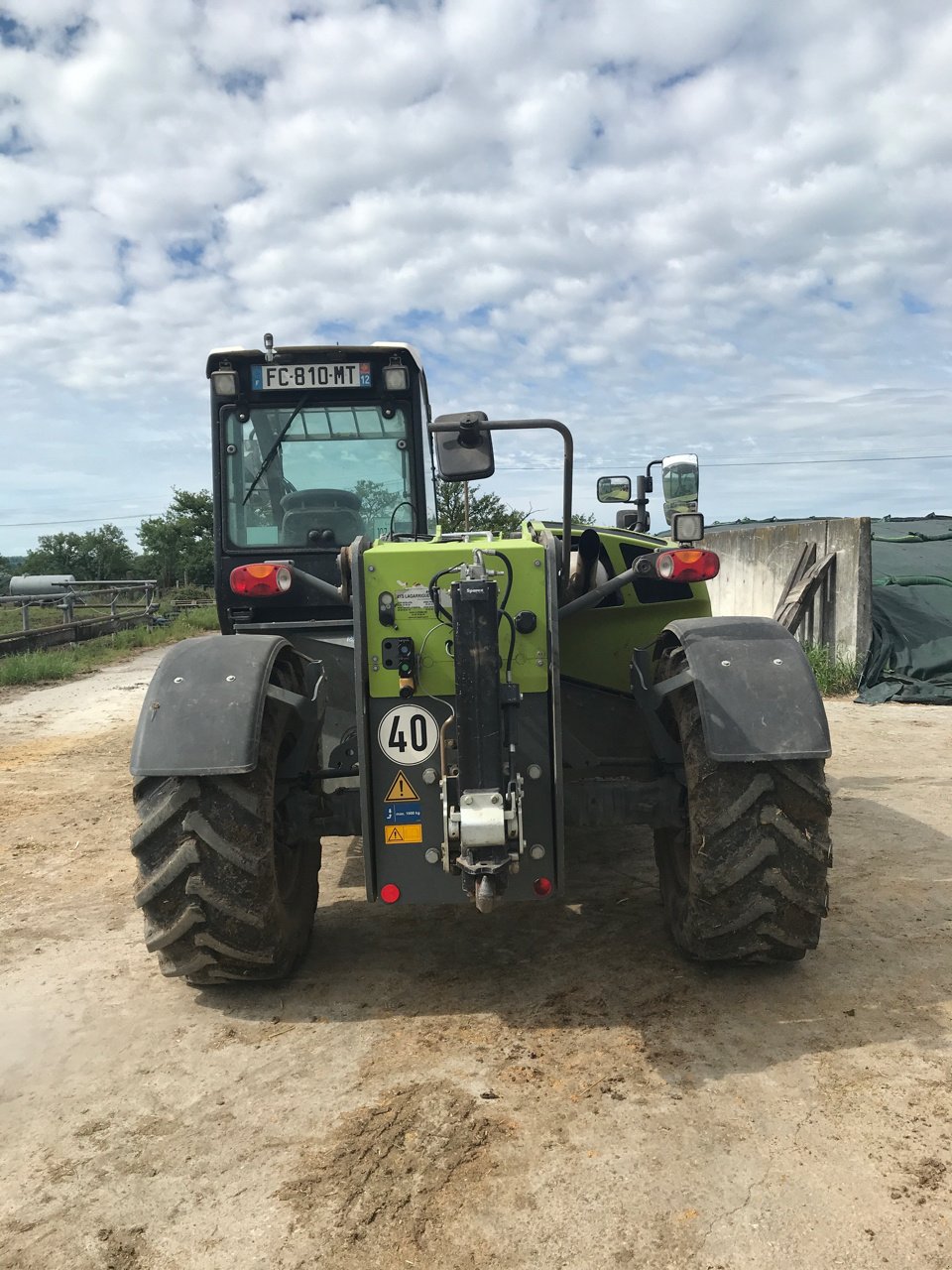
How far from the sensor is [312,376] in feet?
18.2

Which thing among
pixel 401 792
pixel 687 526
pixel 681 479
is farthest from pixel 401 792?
pixel 681 479

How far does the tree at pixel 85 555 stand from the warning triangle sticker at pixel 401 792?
5683cm

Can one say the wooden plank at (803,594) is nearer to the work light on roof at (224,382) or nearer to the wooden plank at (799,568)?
the wooden plank at (799,568)

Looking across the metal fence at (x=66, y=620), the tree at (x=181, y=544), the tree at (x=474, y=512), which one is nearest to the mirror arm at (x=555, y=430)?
the tree at (x=474, y=512)

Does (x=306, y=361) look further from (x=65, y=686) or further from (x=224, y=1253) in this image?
(x=65, y=686)

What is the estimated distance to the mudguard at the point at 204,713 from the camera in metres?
3.33

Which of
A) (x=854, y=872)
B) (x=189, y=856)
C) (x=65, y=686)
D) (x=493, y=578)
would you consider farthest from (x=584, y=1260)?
(x=65, y=686)

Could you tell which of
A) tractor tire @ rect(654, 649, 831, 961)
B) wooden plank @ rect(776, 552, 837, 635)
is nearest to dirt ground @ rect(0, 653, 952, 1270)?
tractor tire @ rect(654, 649, 831, 961)

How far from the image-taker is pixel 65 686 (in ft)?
45.3

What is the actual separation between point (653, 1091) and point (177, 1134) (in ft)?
4.45

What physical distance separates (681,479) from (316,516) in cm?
207

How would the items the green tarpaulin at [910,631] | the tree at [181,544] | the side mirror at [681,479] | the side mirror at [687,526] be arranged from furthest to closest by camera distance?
1. the tree at [181,544]
2. the green tarpaulin at [910,631]
3. the side mirror at [681,479]
4. the side mirror at [687,526]

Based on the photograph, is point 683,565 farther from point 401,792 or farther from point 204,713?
point 204,713

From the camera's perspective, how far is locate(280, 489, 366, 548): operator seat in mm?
5715
